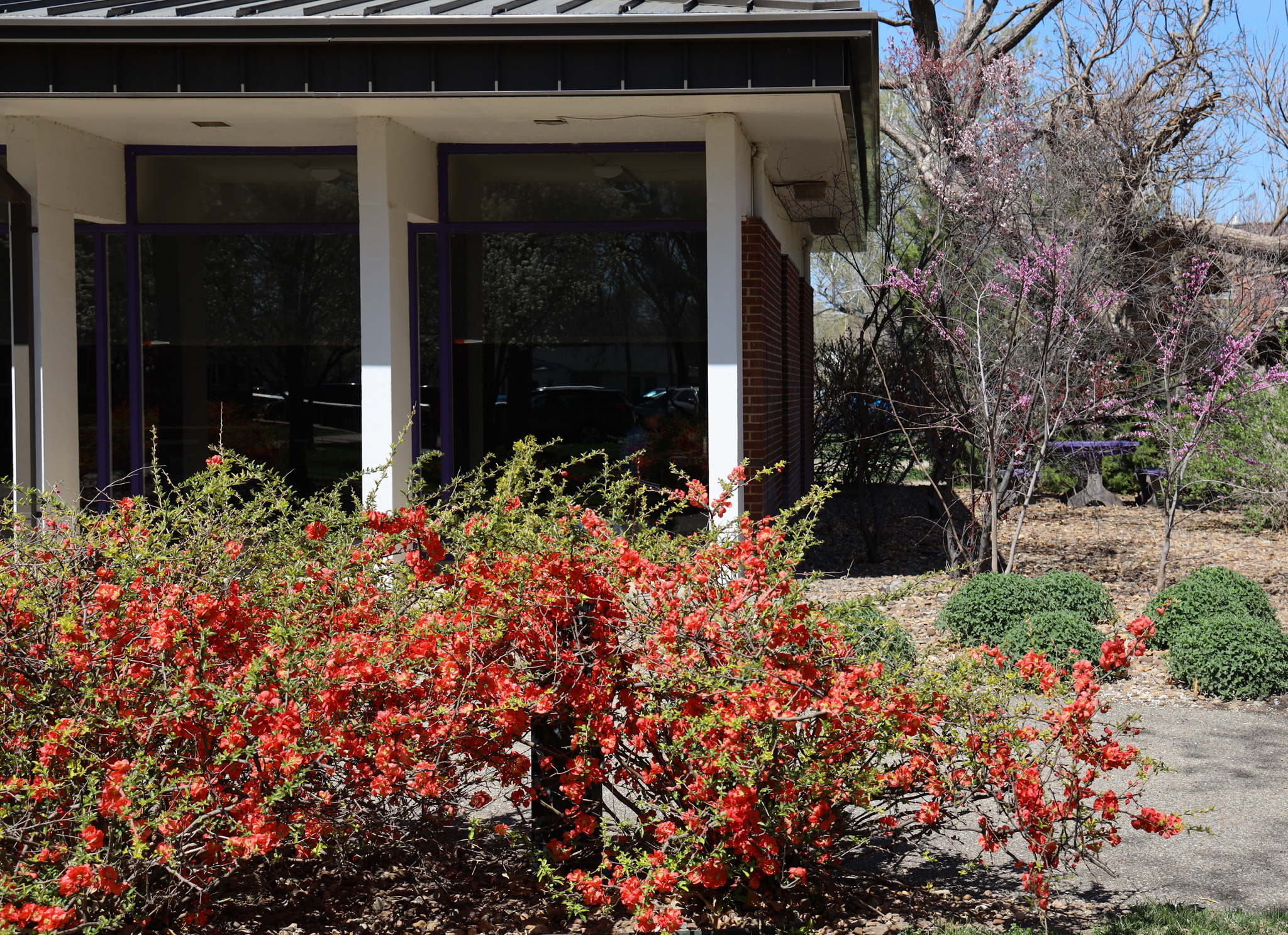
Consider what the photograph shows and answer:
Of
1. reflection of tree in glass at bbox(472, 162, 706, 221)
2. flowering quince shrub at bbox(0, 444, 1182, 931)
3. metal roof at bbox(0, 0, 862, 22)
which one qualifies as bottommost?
flowering quince shrub at bbox(0, 444, 1182, 931)

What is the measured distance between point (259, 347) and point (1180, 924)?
740 cm

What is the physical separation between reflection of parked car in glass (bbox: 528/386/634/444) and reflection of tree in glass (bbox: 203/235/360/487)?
4.87 ft

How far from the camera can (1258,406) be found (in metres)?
11.8

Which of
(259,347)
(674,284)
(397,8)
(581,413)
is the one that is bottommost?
(581,413)

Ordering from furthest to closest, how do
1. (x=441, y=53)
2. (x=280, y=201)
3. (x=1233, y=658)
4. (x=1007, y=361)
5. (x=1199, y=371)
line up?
(x=1199, y=371), (x=280, y=201), (x=1007, y=361), (x=441, y=53), (x=1233, y=658)

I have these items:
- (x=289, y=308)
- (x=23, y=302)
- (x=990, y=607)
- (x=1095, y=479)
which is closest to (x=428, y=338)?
(x=289, y=308)

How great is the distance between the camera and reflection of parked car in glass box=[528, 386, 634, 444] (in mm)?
8398

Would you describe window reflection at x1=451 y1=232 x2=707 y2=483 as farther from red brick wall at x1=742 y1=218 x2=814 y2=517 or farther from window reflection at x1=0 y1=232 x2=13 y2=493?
window reflection at x1=0 y1=232 x2=13 y2=493

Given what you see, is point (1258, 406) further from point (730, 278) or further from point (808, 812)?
point (808, 812)

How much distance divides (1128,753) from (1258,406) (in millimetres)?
10003

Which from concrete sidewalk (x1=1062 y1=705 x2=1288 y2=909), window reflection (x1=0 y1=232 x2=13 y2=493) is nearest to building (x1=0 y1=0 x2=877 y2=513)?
window reflection (x1=0 y1=232 x2=13 y2=493)

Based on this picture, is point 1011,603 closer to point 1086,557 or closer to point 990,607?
point 990,607

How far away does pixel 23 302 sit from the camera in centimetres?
777

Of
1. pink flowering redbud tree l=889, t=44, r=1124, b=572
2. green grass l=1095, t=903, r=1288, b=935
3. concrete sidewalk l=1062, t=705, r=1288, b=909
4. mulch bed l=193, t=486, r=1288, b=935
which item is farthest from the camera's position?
pink flowering redbud tree l=889, t=44, r=1124, b=572
